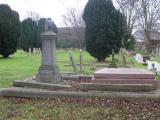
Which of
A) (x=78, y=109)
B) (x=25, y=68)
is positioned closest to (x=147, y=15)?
(x=25, y=68)

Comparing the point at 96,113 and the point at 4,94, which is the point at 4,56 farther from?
the point at 96,113

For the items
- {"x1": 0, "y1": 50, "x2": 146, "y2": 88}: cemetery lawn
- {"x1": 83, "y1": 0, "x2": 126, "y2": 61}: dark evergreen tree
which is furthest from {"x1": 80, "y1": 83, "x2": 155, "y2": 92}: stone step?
{"x1": 83, "y1": 0, "x2": 126, "y2": 61}: dark evergreen tree

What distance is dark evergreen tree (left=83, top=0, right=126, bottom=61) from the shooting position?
24.8m

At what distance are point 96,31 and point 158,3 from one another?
2057 cm

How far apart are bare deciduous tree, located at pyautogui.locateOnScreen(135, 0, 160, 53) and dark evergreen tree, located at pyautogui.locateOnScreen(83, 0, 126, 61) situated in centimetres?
1532

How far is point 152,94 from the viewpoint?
8734mm

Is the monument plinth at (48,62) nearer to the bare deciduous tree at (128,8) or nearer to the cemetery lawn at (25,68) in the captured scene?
the cemetery lawn at (25,68)

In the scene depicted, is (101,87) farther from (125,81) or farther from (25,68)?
(25,68)

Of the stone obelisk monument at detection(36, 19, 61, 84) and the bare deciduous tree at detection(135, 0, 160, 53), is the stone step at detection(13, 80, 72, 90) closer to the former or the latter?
the stone obelisk monument at detection(36, 19, 61, 84)

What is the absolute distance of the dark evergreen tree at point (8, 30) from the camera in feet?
105

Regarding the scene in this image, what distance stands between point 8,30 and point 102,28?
1099 centimetres

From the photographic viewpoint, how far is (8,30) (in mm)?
32156

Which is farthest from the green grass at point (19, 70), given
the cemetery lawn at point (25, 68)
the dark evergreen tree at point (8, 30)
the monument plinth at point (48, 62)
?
the dark evergreen tree at point (8, 30)

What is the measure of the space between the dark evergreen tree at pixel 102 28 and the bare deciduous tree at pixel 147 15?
603 inches
